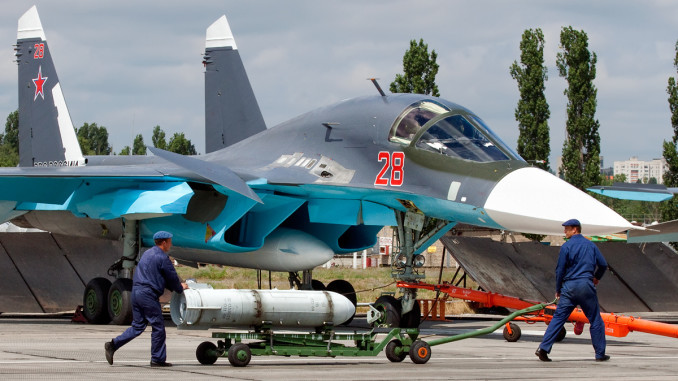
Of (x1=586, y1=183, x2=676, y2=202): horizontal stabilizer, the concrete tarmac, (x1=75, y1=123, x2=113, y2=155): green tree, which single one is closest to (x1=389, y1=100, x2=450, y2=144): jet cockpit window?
the concrete tarmac

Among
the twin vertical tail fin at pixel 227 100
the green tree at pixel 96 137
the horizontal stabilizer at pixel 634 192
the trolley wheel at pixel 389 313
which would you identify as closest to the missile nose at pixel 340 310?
the trolley wheel at pixel 389 313

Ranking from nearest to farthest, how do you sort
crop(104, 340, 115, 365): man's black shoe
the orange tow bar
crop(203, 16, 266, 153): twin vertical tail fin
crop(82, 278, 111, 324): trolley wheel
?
crop(104, 340, 115, 365): man's black shoe < the orange tow bar < crop(82, 278, 111, 324): trolley wheel < crop(203, 16, 266, 153): twin vertical tail fin

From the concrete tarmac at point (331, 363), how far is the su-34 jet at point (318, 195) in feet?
5.20

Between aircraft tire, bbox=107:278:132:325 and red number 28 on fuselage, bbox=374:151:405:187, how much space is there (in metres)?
3.85

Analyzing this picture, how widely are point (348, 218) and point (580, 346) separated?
391cm

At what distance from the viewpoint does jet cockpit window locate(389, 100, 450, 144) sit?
12664mm

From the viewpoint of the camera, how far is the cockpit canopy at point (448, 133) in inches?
481

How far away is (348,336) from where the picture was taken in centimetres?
845

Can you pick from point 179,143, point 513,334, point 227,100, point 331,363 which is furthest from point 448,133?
point 179,143

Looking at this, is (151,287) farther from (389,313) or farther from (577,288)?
(389,313)

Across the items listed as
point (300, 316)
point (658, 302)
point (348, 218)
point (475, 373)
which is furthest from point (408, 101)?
point (658, 302)

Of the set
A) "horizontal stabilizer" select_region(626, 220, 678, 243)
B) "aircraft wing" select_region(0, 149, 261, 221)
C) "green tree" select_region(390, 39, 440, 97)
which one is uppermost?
"green tree" select_region(390, 39, 440, 97)

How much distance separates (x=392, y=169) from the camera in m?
12.7

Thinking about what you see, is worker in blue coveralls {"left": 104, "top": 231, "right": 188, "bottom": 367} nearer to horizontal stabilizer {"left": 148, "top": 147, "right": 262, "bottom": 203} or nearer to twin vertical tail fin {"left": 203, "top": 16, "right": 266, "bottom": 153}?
horizontal stabilizer {"left": 148, "top": 147, "right": 262, "bottom": 203}
